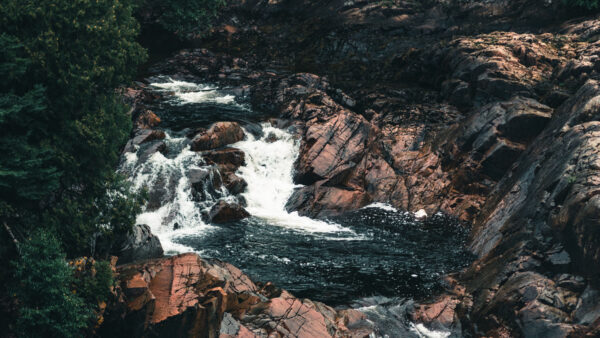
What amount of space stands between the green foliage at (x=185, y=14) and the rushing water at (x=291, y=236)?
27.9 metres

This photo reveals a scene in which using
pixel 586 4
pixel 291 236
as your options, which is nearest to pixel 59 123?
pixel 291 236

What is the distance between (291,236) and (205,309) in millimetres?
13727

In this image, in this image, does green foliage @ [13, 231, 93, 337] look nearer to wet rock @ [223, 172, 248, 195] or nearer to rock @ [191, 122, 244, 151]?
wet rock @ [223, 172, 248, 195]

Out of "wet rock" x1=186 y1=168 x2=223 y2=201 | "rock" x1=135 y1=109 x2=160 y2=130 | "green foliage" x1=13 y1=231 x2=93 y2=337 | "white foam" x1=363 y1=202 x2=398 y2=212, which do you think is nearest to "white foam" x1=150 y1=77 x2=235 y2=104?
"rock" x1=135 y1=109 x2=160 y2=130

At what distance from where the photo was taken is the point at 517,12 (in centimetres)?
5134

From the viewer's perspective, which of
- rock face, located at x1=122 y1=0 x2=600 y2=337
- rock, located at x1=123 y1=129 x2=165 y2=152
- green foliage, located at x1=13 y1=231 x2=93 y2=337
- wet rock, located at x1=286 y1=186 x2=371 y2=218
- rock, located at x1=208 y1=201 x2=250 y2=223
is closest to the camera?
green foliage, located at x1=13 y1=231 x2=93 y2=337

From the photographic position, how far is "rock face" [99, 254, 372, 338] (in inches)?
669

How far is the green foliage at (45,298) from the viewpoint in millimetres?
15914

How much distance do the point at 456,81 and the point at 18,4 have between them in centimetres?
3577

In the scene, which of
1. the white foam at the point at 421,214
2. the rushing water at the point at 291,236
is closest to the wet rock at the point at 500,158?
the rushing water at the point at 291,236

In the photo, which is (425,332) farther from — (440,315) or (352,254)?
(352,254)

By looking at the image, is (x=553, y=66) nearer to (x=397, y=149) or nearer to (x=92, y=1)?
(x=397, y=149)

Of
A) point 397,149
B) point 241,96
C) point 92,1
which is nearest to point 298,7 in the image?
point 241,96

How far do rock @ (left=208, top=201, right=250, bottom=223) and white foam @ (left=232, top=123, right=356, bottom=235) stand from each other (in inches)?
60.7
